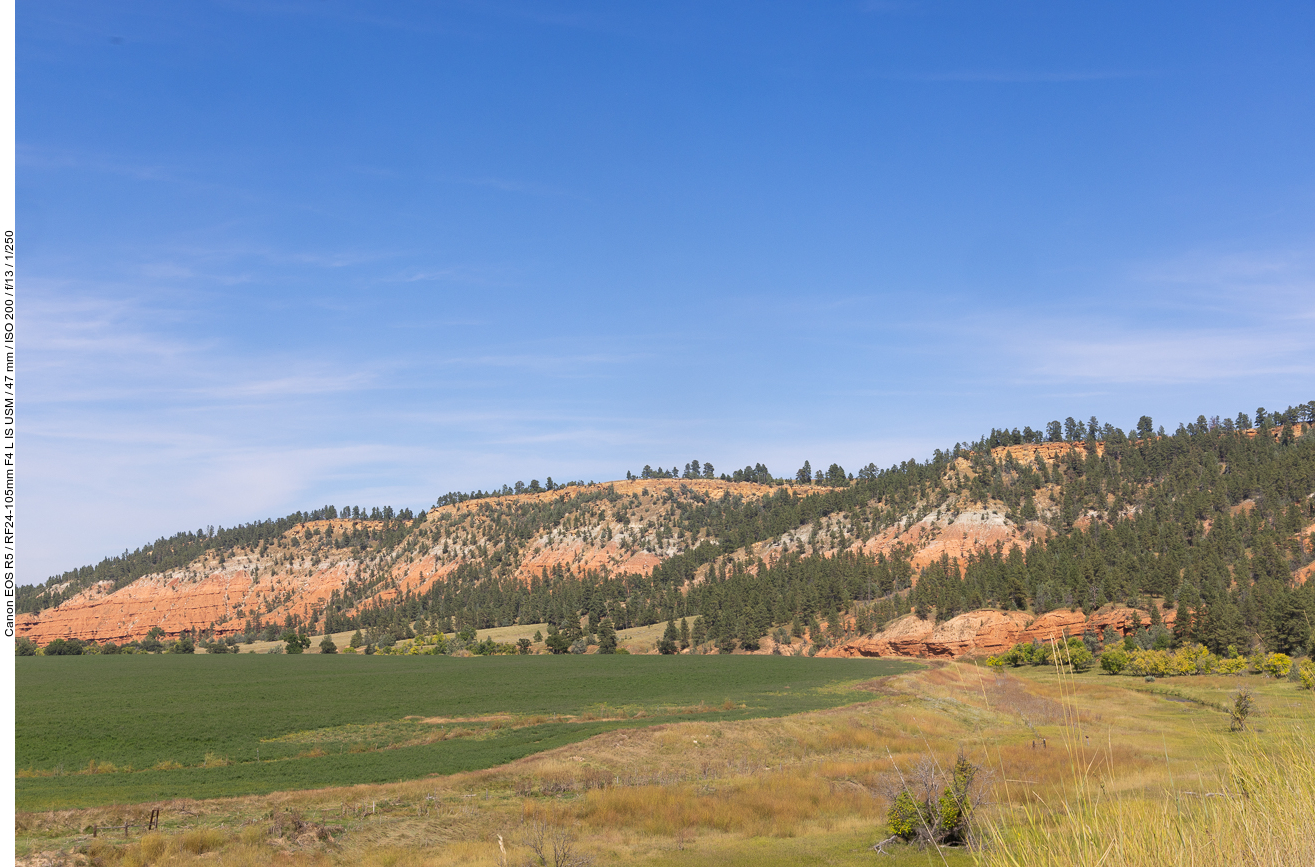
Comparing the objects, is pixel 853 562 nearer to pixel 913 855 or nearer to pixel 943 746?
pixel 943 746

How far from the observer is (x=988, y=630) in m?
146

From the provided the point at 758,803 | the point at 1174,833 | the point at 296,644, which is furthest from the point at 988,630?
the point at 1174,833

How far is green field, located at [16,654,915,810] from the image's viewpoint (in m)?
45.1

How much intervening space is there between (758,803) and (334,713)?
4935 centimetres

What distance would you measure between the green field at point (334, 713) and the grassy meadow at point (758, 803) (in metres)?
2.83

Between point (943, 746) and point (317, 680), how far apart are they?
8383 cm

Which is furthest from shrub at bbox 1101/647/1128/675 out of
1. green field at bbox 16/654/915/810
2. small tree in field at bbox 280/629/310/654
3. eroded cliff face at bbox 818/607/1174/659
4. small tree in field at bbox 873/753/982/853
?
small tree in field at bbox 280/629/310/654

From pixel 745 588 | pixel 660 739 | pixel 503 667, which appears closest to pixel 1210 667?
pixel 660 739

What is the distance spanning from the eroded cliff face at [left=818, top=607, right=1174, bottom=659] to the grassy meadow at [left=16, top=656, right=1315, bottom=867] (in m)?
84.1

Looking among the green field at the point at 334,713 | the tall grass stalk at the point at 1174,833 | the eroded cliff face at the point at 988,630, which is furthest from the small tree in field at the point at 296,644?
the tall grass stalk at the point at 1174,833

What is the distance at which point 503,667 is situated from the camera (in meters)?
125

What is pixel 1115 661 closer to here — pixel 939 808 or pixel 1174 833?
pixel 939 808

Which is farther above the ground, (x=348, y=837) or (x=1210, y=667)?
(x=348, y=837)

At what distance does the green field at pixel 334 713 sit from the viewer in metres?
45.1
